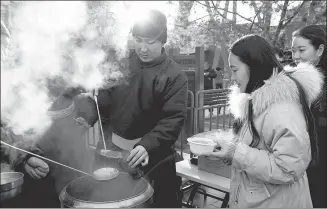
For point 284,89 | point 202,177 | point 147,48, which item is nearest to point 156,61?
point 147,48

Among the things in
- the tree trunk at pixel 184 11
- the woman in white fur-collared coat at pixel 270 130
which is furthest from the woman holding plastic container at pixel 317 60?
the tree trunk at pixel 184 11

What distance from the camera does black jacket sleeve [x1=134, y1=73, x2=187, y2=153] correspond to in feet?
6.75

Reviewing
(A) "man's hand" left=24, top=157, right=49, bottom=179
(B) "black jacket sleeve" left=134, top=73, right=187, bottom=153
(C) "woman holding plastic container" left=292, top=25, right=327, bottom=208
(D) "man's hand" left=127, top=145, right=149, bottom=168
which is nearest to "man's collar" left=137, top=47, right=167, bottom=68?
(B) "black jacket sleeve" left=134, top=73, right=187, bottom=153

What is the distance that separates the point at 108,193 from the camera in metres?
1.96

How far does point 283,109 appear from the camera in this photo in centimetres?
170

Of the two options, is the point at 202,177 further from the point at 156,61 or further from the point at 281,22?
the point at 281,22

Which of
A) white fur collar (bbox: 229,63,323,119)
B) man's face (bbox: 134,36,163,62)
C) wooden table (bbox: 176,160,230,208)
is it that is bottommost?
wooden table (bbox: 176,160,230,208)

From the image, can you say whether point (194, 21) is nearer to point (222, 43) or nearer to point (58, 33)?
point (222, 43)

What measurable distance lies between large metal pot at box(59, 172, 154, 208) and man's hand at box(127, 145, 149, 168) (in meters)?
0.16

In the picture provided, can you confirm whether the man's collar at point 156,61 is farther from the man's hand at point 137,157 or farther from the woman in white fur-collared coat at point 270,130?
the man's hand at point 137,157

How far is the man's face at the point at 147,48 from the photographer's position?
229 centimetres

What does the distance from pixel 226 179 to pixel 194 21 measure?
5278 millimetres

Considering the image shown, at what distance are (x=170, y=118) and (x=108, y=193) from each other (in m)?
0.73

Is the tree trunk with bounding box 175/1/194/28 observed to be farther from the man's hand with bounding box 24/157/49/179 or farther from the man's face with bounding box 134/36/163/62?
the man's hand with bounding box 24/157/49/179
